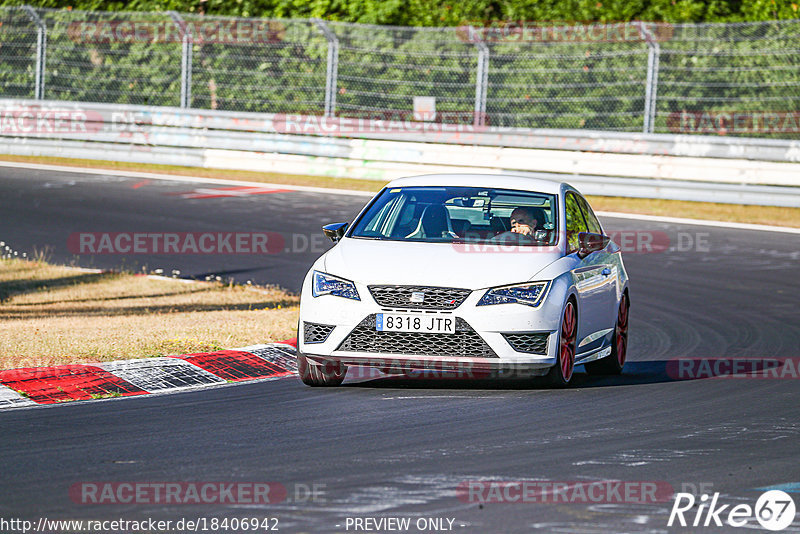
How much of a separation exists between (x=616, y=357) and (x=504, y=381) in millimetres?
1274

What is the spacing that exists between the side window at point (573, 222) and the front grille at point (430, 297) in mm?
1263

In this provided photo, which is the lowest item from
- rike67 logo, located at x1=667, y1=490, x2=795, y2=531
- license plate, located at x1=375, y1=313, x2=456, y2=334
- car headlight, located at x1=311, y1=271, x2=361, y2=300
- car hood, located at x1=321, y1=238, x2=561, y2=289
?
rike67 logo, located at x1=667, y1=490, x2=795, y2=531

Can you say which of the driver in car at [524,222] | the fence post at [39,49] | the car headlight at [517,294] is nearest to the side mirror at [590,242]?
the driver in car at [524,222]

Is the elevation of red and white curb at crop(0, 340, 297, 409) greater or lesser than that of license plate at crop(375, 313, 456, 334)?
lesser

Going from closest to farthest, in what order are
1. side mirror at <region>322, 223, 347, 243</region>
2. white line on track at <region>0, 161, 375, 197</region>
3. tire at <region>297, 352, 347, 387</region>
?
tire at <region>297, 352, 347, 387</region> < side mirror at <region>322, 223, 347, 243</region> < white line on track at <region>0, 161, 375, 197</region>

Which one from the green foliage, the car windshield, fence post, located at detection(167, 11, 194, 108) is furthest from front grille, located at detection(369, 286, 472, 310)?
the green foliage

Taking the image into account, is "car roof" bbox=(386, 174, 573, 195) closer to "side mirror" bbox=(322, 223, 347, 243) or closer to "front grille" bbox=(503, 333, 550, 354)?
"side mirror" bbox=(322, 223, 347, 243)

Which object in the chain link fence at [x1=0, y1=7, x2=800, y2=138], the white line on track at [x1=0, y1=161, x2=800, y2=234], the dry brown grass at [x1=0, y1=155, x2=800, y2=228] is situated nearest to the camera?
the white line on track at [x1=0, y1=161, x2=800, y2=234]

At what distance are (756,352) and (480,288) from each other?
3.70 m

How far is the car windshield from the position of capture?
993cm

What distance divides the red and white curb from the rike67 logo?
14.0 feet

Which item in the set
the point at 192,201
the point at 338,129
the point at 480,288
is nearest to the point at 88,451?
the point at 480,288

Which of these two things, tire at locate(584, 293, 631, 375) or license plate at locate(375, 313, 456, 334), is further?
tire at locate(584, 293, 631, 375)

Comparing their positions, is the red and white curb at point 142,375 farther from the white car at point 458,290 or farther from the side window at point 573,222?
the side window at point 573,222
